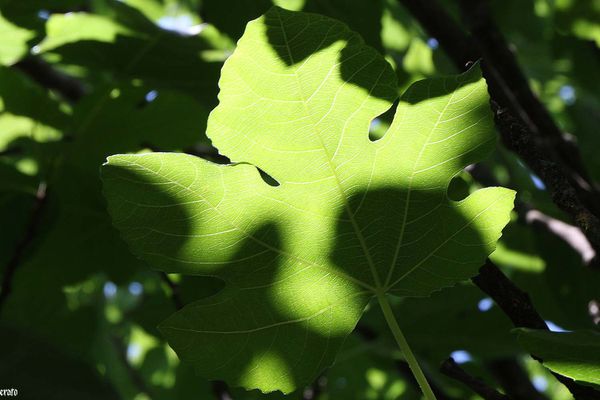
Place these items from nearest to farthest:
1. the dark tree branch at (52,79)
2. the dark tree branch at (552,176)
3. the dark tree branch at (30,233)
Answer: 1. the dark tree branch at (552,176)
2. the dark tree branch at (30,233)
3. the dark tree branch at (52,79)

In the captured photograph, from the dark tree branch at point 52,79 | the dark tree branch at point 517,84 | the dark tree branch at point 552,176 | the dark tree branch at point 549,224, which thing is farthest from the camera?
the dark tree branch at point 52,79

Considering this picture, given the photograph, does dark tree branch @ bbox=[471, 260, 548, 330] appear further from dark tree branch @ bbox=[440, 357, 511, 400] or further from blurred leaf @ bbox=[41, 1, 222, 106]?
blurred leaf @ bbox=[41, 1, 222, 106]

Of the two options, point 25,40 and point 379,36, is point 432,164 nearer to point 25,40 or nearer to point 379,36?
point 379,36

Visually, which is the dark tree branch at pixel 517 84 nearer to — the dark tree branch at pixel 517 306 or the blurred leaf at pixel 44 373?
the dark tree branch at pixel 517 306

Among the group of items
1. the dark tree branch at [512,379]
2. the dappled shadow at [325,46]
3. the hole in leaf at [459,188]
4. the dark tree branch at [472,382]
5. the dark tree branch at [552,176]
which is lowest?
the dark tree branch at [512,379]

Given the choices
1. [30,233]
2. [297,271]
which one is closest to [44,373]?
[297,271]

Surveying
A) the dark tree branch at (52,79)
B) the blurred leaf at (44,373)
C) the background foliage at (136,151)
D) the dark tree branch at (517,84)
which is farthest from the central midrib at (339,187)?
the dark tree branch at (52,79)

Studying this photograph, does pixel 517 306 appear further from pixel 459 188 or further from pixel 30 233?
pixel 30 233
